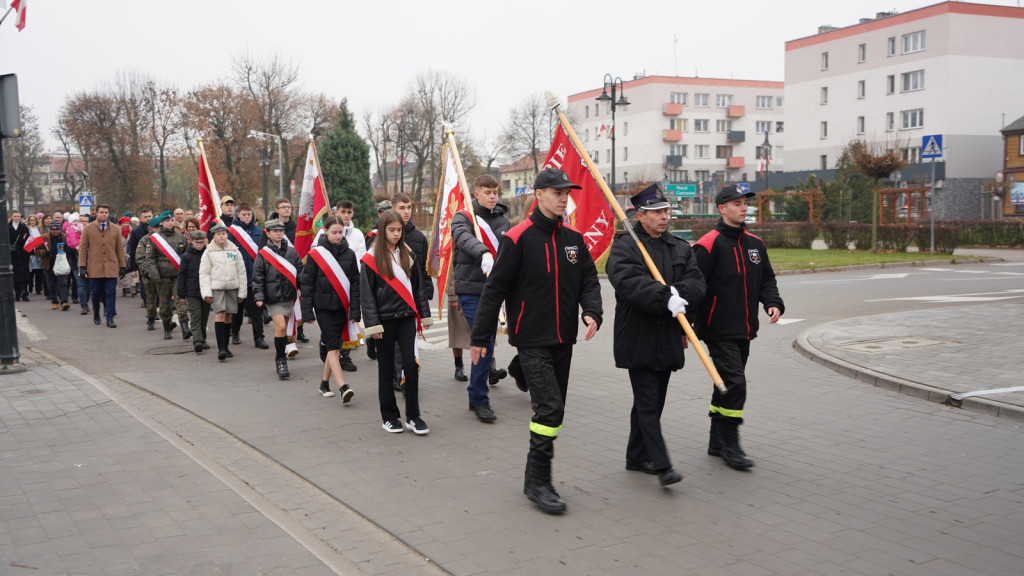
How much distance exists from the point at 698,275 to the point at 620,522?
173cm

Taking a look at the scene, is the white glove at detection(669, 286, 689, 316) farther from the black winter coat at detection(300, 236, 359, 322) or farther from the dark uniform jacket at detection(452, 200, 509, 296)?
the black winter coat at detection(300, 236, 359, 322)

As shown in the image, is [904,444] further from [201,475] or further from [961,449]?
[201,475]

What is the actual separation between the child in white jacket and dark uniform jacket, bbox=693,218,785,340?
23.1ft

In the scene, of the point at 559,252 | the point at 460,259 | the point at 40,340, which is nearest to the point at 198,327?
the point at 40,340

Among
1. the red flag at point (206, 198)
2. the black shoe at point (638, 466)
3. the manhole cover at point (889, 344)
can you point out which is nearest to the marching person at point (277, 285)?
the red flag at point (206, 198)

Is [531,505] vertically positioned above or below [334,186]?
below

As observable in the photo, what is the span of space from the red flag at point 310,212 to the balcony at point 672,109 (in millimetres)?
84759

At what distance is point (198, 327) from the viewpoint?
468 inches

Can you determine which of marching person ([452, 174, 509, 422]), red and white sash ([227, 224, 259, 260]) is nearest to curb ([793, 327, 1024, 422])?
marching person ([452, 174, 509, 422])

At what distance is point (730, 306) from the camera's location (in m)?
5.97

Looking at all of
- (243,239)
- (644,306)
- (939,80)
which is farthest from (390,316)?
(939,80)

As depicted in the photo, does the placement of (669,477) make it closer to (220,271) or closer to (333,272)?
(333,272)

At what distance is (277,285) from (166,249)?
4.12m

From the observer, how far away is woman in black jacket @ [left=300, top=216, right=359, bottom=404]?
8.38m
